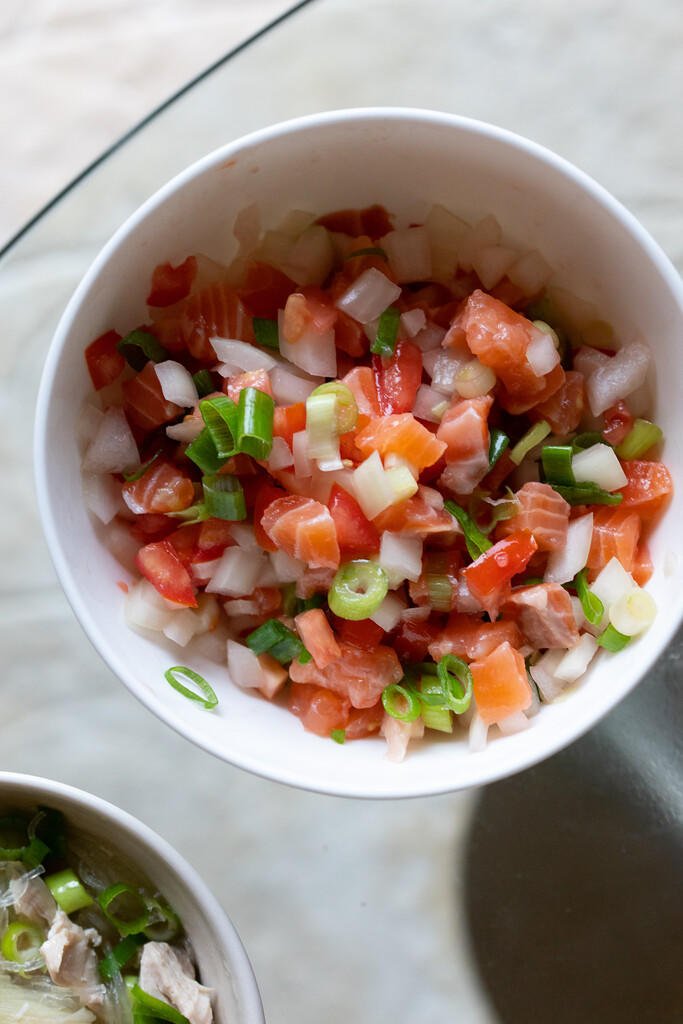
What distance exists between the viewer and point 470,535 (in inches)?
50.1

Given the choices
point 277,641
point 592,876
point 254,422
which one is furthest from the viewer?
A: point 592,876

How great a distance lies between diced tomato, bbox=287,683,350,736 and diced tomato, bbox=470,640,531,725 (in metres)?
0.18

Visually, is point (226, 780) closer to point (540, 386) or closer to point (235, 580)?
point (235, 580)

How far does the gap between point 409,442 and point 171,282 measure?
0.39m

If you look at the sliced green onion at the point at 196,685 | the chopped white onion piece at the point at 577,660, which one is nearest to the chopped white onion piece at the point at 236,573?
the sliced green onion at the point at 196,685

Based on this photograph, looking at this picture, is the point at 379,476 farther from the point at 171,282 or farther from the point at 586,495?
the point at 171,282

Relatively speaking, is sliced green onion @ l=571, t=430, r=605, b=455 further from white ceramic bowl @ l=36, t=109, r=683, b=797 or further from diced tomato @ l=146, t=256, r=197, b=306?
diced tomato @ l=146, t=256, r=197, b=306

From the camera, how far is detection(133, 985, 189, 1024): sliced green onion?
130cm

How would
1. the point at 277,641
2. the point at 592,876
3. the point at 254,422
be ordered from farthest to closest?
the point at 592,876
the point at 277,641
the point at 254,422

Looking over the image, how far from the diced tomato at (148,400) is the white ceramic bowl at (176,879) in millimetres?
499

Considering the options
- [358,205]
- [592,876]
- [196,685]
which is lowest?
[592,876]

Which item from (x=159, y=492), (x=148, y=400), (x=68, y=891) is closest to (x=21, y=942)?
(x=68, y=891)

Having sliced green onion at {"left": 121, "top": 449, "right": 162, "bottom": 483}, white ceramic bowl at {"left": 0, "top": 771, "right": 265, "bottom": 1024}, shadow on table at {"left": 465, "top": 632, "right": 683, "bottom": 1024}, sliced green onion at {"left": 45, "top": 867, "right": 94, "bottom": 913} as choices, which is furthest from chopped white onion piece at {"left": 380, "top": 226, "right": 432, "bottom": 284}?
sliced green onion at {"left": 45, "top": 867, "right": 94, "bottom": 913}

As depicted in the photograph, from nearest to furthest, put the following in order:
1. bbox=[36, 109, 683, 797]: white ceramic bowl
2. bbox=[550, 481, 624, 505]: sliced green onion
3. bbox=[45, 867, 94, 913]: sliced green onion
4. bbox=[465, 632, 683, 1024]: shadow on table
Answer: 1. bbox=[36, 109, 683, 797]: white ceramic bowl
2. bbox=[550, 481, 624, 505]: sliced green onion
3. bbox=[45, 867, 94, 913]: sliced green onion
4. bbox=[465, 632, 683, 1024]: shadow on table
